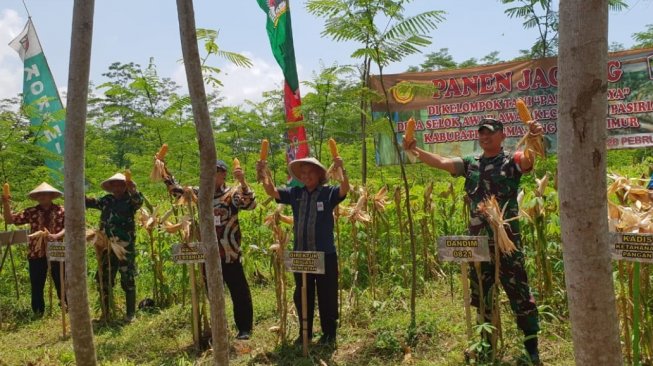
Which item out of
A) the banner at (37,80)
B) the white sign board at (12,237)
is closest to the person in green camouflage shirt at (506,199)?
the white sign board at (12,237)

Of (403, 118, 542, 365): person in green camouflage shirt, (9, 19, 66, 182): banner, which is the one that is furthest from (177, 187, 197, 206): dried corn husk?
(9, 19, 66, 182): banner

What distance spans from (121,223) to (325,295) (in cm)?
290

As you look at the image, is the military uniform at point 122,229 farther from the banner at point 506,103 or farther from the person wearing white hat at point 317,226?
the banner at point 506,103

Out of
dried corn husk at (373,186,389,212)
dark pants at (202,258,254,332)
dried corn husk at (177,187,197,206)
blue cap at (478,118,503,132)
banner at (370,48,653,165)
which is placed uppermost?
banner at (370,48,653,165)

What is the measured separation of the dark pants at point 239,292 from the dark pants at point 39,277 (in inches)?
108

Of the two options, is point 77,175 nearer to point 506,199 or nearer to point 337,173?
point 337,173

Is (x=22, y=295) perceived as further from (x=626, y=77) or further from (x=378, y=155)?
(x=626, y=77)

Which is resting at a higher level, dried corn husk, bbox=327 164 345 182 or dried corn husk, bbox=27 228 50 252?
dried corn husk, bbox=327 164 345 182

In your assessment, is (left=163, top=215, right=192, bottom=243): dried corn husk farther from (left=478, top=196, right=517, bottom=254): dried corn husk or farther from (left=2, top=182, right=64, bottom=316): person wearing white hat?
(left=478, top=196, right=517, bottom=254): dried corn husk

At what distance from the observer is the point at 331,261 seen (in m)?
5.05

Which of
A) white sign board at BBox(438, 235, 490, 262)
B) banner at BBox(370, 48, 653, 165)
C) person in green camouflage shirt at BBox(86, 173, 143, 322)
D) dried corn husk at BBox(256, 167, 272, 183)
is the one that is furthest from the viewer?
banner at BBox(370, 48, 653, 165)

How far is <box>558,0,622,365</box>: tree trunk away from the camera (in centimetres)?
196

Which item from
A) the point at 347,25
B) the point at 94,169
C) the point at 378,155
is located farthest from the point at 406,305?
the point at 94,169

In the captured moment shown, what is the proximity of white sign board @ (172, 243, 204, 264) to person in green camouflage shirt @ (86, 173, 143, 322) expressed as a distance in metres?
1.60
